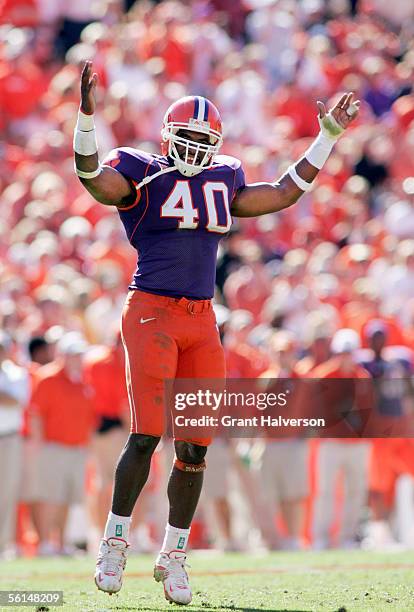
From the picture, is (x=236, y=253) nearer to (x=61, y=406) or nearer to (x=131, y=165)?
(x=61, y=406)

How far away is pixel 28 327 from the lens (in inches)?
454

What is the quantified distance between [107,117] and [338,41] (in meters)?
3.46

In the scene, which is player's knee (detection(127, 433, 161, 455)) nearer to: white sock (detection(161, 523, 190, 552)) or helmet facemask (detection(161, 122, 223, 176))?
white sock (detection(161, 523, 190, 552))

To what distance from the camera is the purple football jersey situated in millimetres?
6195

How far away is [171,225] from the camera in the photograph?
20.3ft

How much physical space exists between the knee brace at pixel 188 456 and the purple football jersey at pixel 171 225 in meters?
0.68

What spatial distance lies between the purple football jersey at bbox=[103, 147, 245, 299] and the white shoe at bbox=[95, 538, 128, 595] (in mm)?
1139

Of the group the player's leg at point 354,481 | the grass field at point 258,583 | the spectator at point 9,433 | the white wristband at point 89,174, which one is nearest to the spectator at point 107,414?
the spectator at point 9,433

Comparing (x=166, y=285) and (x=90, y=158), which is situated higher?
(x=90, y=158)

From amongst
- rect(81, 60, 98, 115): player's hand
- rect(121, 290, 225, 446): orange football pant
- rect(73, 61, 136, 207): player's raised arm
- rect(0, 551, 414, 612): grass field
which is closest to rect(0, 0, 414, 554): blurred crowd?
rect(0, 551, 414, 612): grass field

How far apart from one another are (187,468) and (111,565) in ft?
1.90

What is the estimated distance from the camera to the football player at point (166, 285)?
20.0 ft

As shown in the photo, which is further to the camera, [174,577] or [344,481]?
[344,481]

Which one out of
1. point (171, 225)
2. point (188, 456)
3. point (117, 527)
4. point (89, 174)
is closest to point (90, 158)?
point (89, 174)
